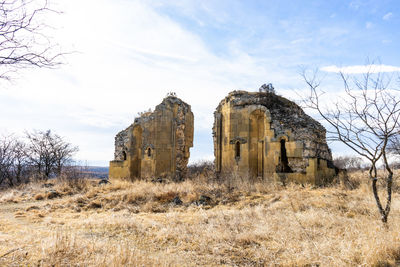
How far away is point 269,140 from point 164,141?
6169mm

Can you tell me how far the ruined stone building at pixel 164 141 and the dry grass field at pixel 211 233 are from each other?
6140 mm

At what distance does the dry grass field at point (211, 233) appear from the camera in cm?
457

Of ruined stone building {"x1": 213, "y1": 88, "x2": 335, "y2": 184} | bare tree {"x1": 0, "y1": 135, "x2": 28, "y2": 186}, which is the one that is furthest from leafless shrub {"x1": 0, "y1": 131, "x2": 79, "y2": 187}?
ruined stone building {"x1": 213, "y1": 88, "x2": 335, "y2": 184}

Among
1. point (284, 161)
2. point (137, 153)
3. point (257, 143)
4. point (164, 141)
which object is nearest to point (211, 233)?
point (284, 161)

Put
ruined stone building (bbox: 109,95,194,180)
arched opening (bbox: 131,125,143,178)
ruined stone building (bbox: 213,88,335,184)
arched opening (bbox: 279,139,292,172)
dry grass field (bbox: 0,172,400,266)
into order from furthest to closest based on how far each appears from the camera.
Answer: arched opening (bbox: 131,125,143,178), ruined stone building (bbox: 109,95,194,180), arched opening (bbox: 279,139,292,172), ruined stone building (bbox: 213,88,335,184), dry grass field (bbox: 0,172,400,266)

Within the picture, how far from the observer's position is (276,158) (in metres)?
14.7

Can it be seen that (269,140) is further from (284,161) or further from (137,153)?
(137,153)

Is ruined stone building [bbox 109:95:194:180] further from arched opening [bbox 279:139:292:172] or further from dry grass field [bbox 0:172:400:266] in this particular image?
dry grass field [bbox 0:172:400:266]

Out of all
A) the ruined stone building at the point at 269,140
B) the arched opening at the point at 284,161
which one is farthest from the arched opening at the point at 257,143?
the arched opening at the point at 284,161

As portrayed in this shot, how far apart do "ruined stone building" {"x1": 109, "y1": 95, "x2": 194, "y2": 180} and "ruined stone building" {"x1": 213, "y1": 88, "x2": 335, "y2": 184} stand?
2306 millimetres

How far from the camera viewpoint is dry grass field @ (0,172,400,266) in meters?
4.57

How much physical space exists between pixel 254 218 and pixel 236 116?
362 inches

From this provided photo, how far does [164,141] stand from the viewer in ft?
58.9

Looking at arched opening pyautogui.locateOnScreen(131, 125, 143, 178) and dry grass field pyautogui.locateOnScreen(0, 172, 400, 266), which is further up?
arched opening pyautogui.locateOnScreen(131, 125, 143, 178)
